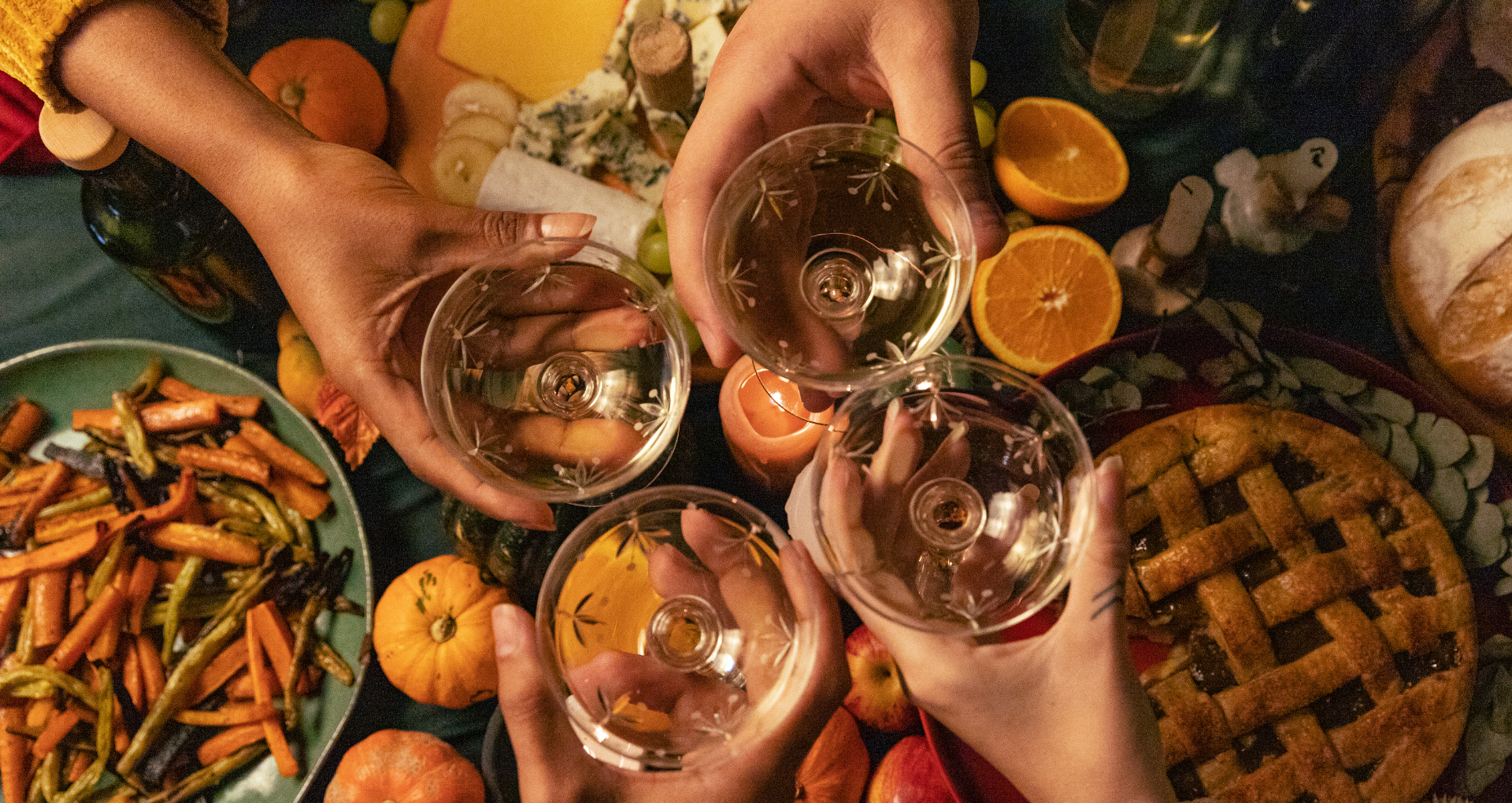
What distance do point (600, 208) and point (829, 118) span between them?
0.43 meters

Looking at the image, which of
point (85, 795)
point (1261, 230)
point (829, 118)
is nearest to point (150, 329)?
point (85, 795)

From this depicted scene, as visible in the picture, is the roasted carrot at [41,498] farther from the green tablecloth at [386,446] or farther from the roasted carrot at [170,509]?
the green tablecloth at [386,446]

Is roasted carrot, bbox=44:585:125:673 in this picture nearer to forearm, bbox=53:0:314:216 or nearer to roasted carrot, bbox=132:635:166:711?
Answer: roasted carrot, bbox=132:635:166:711

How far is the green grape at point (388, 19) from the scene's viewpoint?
146 cm

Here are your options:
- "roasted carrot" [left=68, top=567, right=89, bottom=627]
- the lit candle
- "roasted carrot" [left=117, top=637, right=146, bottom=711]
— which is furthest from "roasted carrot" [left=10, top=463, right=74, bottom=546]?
the lit candle

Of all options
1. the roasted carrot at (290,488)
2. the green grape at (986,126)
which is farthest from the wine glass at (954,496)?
the roasted carrot at (290,488)

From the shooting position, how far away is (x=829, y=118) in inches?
48.1

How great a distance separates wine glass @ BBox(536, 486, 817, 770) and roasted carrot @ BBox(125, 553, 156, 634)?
2.49 ft

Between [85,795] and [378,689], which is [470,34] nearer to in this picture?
[378,689]

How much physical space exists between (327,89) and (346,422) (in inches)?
23.2

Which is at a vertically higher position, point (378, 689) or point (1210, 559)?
point (1210, 559)

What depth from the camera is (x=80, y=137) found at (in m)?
0.98

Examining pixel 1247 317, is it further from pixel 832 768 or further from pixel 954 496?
pixel 832 768

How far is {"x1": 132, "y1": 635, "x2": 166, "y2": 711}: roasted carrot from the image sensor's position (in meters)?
1.20
